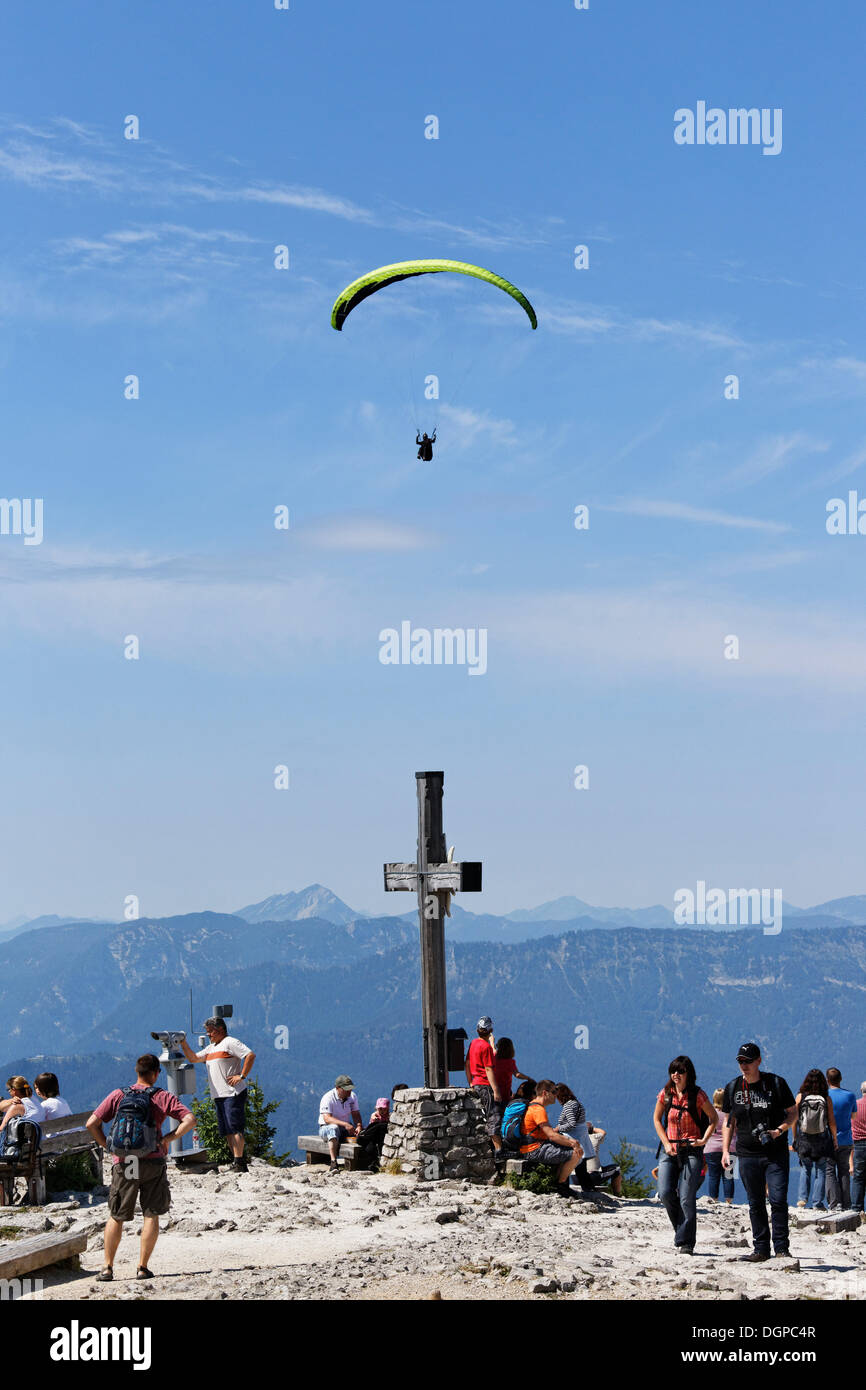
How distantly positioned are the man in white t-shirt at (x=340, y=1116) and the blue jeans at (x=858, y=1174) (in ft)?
19.3

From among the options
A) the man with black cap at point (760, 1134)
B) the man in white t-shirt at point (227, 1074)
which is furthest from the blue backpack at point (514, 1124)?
the man with black cap at point (760, 1134)

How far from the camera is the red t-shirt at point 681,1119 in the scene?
1255 cm

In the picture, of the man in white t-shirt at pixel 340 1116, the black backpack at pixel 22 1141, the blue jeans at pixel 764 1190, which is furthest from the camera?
the man in white t-shirt at pixel 340 1116

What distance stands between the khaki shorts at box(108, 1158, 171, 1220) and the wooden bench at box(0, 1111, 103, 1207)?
4.21 metres

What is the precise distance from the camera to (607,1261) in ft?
39.9

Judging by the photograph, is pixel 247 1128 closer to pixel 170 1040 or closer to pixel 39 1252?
pixel 170 1040

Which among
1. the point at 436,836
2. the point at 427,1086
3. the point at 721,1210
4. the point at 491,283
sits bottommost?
the point at 721,1210

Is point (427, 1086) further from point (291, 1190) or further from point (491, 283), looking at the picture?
point (491, 283)

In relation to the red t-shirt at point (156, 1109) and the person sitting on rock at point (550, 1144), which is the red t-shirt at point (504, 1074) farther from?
the red t-shirt at point (156, 1109)

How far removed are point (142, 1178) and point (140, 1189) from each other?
4.2 inches
